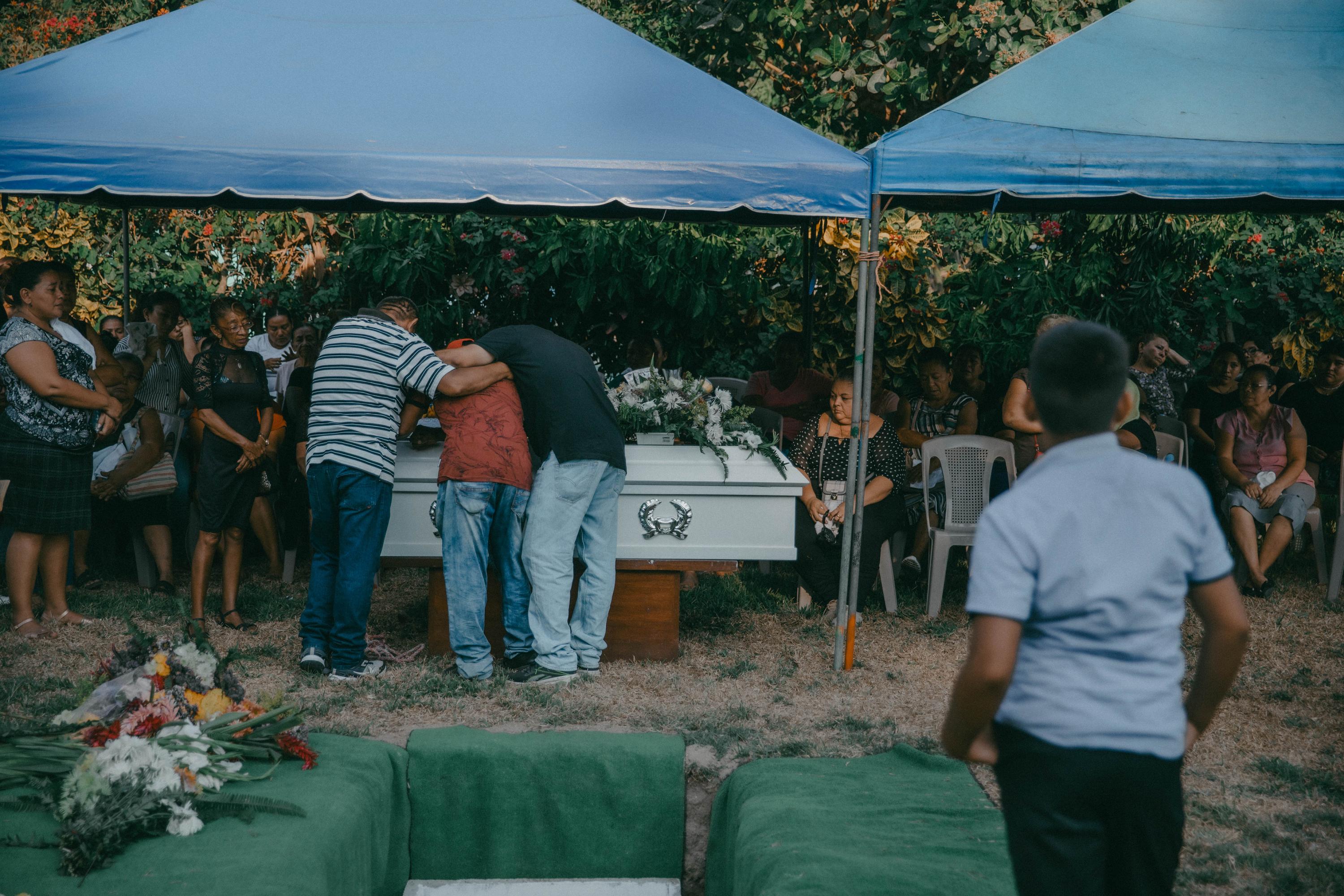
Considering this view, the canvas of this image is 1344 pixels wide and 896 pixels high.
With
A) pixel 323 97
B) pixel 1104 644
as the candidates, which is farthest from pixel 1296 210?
pixel 1104 644

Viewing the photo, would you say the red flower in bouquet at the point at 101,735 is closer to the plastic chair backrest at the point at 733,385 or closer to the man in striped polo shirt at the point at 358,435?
the man in striped polo shirt at the point at 358,435

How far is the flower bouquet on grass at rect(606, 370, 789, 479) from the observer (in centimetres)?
520

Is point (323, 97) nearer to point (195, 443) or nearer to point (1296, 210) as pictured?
point (195, 443)

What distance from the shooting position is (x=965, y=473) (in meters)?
6.08

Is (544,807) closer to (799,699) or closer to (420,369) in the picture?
(799,699)

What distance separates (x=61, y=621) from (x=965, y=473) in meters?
4.58

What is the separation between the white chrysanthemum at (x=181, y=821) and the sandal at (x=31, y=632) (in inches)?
110

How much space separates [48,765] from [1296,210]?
680cm

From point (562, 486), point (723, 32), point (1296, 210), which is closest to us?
point (562, 486)

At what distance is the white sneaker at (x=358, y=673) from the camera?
15.4 ft

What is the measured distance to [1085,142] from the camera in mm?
4828

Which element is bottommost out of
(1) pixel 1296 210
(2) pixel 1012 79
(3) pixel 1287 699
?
(3) pixel 1287 699

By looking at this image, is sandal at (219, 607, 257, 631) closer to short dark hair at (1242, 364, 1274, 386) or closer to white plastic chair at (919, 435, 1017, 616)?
white plastic chair at (919, 435, 1017, 616)

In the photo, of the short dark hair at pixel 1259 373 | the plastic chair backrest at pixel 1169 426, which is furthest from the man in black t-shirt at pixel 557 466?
the short dark hair at pixel 1259 373
